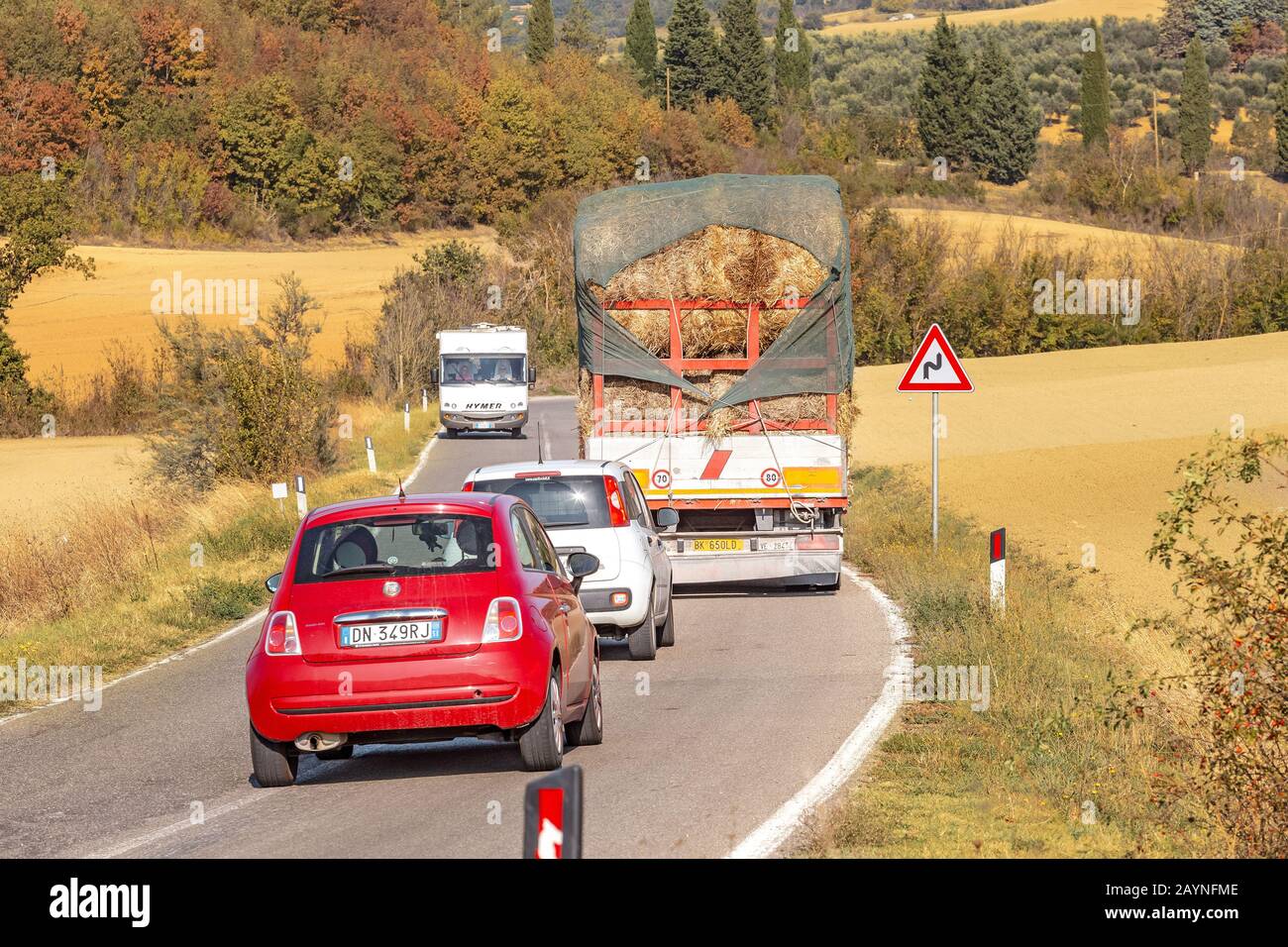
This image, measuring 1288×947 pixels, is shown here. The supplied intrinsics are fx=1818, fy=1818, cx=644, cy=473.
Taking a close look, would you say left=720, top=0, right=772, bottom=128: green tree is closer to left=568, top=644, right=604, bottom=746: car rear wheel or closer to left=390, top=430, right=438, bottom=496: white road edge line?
left=390, top=430, right=438, bottom=496: white road edge line

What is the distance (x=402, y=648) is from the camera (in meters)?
9.84

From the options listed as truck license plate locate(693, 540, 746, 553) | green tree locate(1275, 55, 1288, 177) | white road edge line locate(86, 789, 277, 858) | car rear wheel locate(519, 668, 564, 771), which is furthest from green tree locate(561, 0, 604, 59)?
white road edge line locate(86, 789, 277, 858)

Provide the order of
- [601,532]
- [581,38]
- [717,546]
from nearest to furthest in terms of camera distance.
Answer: [601,532], [717,546], [581,38]

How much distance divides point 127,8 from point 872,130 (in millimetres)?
47878

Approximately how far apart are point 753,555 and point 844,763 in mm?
8817

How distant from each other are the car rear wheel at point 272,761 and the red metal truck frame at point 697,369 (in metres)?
9.64

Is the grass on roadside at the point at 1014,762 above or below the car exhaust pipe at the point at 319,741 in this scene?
below

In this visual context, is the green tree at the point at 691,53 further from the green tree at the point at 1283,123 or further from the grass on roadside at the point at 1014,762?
the grass on roadside at the point at 1014,762

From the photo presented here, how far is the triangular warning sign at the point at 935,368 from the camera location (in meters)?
20.7

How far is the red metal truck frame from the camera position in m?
19.6

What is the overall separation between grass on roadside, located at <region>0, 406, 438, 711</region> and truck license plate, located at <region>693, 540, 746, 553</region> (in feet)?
16.3

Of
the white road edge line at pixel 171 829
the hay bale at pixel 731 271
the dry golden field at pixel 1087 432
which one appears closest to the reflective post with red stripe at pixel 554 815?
the white road edge line at pixel 171 829

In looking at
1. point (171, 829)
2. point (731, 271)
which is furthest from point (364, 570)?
point (731, 271)

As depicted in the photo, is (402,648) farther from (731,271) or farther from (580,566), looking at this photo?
(731,271)
